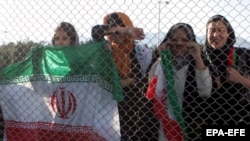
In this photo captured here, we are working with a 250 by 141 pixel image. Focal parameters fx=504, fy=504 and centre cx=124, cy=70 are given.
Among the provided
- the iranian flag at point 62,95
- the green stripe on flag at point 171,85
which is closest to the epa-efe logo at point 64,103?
the iranian flag at point 62,95

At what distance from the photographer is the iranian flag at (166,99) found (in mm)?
3213

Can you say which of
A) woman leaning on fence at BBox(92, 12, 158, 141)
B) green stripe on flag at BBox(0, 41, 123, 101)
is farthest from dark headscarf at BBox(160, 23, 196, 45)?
green stripe on flag at BBox(0, 41, 123, 101)

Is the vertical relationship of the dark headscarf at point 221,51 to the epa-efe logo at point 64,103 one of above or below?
above

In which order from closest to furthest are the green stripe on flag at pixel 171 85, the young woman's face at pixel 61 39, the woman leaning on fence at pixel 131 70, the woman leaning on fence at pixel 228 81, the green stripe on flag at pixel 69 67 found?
1. the woman leaning on fence at pixel 228 81
2. the green stripe on flag at pixel 171 85
3. the woman leaning on fence at pixel 131 70
4. the green stripe on flag at pixel 69 67
5. the young woman's face at pixel 61 39

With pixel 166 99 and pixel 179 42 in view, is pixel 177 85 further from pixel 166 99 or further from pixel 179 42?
pixel 179 42

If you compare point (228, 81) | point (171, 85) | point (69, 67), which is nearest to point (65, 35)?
point (69, 67)

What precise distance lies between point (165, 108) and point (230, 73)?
488 millimetres

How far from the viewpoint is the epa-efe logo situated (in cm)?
362

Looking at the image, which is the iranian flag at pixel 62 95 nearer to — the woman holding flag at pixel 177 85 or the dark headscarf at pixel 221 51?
the woman holding flag at pixel 177 85

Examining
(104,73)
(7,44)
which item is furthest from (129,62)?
(7,44)

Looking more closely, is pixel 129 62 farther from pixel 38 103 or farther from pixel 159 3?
pixel 38 103

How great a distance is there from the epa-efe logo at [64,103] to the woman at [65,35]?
0.33m

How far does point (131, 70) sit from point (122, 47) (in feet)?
0.55

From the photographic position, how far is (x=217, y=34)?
10.3 ft
